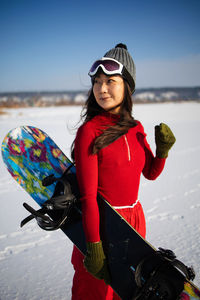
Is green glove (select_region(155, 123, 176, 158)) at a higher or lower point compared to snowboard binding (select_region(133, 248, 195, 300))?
higher

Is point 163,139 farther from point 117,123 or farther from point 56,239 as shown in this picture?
point 56,239

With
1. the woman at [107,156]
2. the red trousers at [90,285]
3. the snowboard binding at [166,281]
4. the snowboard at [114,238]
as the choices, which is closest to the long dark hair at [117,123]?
the woman at [107,156]

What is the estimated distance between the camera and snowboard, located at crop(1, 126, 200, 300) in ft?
3.32

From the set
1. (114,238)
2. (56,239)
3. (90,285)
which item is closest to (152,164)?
(114,238)

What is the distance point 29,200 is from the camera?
358cm

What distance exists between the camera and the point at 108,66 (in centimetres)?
115

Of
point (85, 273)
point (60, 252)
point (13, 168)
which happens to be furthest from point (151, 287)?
point (60, 252)

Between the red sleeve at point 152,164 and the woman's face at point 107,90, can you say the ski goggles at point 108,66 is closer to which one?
the woman's face at point 107,90

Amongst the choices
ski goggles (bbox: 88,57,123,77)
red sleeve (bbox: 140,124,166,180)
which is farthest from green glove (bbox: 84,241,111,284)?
ski goggles (bbox: 88,57,123,77)

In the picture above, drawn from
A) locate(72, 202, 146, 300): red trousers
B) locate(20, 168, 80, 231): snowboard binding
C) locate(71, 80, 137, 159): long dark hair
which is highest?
locate(71, 80, 137, 159): long dark hair

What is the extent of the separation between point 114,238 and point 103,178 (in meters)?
0.35

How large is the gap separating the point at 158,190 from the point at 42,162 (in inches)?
115

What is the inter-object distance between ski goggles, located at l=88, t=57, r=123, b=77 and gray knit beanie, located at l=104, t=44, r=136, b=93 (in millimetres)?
48

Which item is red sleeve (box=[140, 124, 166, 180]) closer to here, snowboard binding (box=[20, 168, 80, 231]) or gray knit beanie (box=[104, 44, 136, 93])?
gray knit beanie (box=[104, 44, 136, 93])
